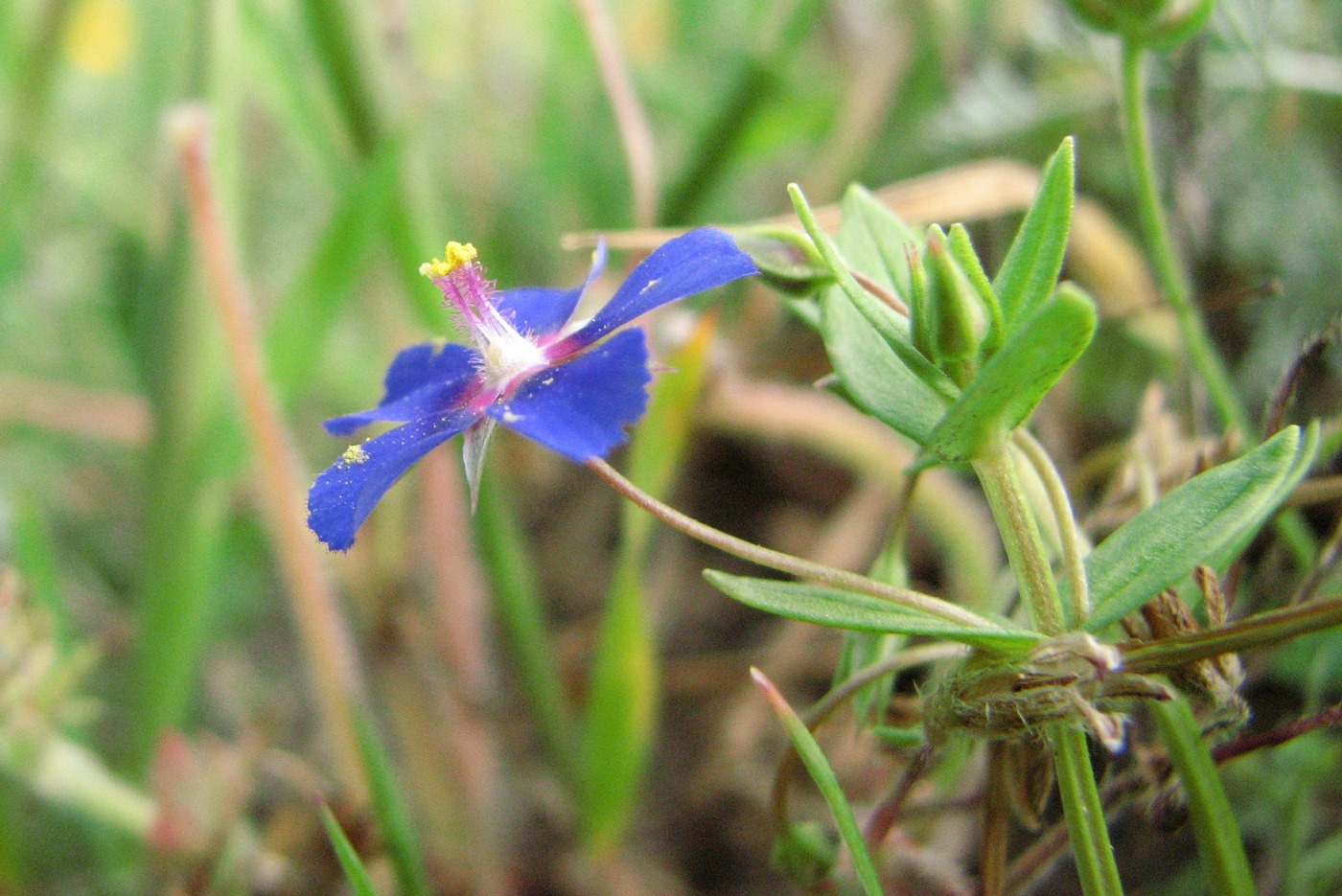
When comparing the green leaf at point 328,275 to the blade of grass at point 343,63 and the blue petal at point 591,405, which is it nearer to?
the blade of grass at point 343,63

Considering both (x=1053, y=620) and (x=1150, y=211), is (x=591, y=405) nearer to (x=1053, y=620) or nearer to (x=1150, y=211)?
(x=1053, y=620)

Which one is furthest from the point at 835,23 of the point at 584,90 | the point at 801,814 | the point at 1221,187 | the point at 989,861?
the point at 989,861

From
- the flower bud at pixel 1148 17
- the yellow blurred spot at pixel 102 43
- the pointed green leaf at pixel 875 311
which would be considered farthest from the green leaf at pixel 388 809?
the yellow blurred spot at pixel 102 43

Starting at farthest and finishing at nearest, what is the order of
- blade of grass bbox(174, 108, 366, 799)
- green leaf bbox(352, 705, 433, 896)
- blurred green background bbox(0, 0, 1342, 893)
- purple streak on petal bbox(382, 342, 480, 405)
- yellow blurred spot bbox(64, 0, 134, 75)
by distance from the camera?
yellow blurred spot bbox(64, 0, 134, 75) < blurred green background bbox(0, 0, 1342, 893) < blade of grass bbox(174, 108, 366, 799) < green leaf bbox(352, 705, 433, 896) < purple streak on petal bbox(382, 342, 480, 405)

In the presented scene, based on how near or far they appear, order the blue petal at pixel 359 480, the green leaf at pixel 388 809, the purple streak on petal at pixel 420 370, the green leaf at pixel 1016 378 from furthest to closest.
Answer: the green leaf at pixel 388 809, the purple streak on petal at pixel 420 370, the blue petal at pixel 359 480, the green leaf at pixel 1016 378

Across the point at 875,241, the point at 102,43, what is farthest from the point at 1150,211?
the point at 102,43

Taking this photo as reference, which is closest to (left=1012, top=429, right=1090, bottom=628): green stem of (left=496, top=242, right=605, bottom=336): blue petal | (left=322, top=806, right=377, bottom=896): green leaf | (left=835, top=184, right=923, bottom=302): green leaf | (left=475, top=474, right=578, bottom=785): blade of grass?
(left=835, top=184, right=923, bottom=302): green leaf

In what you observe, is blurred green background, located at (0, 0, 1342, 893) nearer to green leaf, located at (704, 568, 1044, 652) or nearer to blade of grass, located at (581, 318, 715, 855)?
blade of grass, located at (581, 318, 715, 855)
